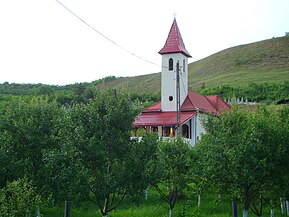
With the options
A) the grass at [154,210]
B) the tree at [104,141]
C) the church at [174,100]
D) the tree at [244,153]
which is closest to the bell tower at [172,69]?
the church at [174,100]

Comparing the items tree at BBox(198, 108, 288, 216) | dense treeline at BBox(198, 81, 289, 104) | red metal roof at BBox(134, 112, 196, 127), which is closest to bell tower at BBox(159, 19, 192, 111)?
red metal roof at BBox(134, 112, 196, 127)

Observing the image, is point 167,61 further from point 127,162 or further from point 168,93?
point 127,162

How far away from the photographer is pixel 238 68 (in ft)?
355

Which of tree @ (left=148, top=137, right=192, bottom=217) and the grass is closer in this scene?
tree @ (left=148, top=137, right=192, bottom=217)

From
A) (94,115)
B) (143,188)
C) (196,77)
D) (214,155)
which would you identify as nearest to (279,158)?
(214,155)

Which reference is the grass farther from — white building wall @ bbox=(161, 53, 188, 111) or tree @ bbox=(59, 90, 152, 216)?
white building wall @ bbox=(161, 53, 188, 111)

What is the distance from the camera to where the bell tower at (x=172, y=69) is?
35.5 m

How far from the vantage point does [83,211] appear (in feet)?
57.2

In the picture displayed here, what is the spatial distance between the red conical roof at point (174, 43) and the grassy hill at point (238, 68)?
161 ft

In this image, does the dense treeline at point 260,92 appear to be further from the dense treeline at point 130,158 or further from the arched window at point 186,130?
the dense treeline at point 130,158

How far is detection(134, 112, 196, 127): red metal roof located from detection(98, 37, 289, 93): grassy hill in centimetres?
5079

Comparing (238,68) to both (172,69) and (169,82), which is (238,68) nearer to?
(172,69)

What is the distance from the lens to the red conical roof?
35.5 meters

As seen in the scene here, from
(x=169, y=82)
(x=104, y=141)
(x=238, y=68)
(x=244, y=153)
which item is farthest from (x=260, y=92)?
(x=104, y=141)
